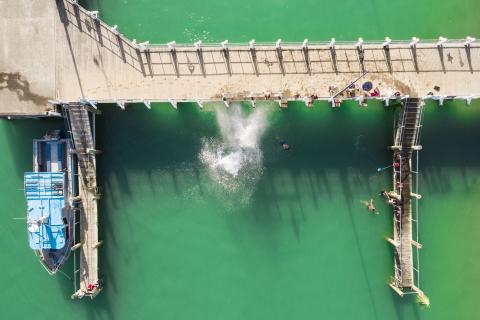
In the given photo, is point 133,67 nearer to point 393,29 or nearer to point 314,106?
point 314,106

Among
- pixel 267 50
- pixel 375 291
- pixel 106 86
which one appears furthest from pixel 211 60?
pixel 375 291

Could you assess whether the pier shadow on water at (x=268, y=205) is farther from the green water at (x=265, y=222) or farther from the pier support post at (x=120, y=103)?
the pier support post at (x=120, y=103)

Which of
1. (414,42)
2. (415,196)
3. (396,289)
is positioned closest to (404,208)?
(415,196)

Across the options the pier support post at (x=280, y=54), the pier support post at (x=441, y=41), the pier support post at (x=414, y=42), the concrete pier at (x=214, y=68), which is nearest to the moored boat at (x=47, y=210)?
the concrete pier at (x=214, y=68)

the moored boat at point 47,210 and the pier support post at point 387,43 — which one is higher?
the pier support post at point 387,43

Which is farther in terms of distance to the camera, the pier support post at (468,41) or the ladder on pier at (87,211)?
the ladder on pier at (87,211)

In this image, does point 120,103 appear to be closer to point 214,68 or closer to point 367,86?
point 214,68

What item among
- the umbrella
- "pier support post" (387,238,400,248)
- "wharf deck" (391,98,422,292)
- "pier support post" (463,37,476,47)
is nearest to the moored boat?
the umbrella
